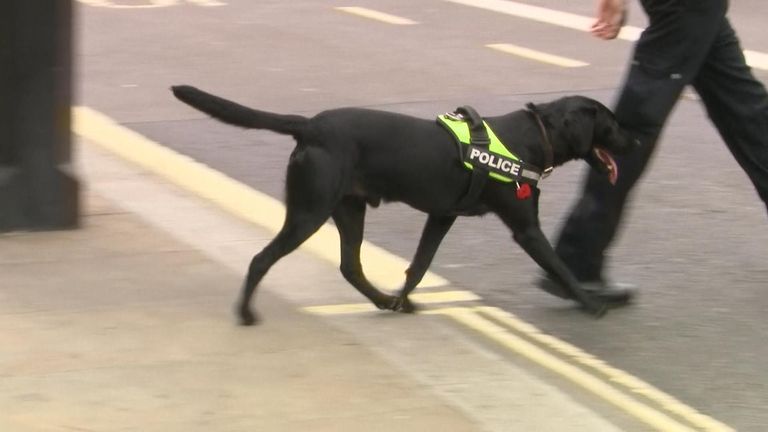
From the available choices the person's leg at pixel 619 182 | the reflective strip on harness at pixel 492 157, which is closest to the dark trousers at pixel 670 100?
the person's leg at pixel 619 182

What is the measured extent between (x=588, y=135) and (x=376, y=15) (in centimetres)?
1032

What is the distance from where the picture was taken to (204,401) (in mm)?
4355

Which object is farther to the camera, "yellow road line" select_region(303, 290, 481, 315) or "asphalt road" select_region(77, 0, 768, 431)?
"yellow road line" select_region(303, 290, 481, 315)

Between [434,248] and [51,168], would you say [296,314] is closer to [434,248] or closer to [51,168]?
[434,248]

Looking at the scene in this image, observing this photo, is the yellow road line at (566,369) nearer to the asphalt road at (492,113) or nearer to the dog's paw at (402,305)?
the dog's paw at (402,305)

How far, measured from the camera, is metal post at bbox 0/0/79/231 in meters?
6.12

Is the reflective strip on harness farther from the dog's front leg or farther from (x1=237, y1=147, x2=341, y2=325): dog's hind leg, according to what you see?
(x1=237, y1=147, x2=341, y2=325): dog's hind leg

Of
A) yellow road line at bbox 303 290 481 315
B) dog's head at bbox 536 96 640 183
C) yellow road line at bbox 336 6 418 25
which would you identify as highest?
dog's head at bbox 536 96 640 183

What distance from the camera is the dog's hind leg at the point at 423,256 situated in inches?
213

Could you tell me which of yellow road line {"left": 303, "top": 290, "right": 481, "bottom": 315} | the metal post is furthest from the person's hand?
the metal post

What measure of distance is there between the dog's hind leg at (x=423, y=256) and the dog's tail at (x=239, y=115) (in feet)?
2.48

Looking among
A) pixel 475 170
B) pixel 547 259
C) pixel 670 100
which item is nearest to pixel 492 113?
pixel 670 100

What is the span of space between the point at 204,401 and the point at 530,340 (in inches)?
55.2

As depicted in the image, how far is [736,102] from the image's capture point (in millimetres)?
5707
